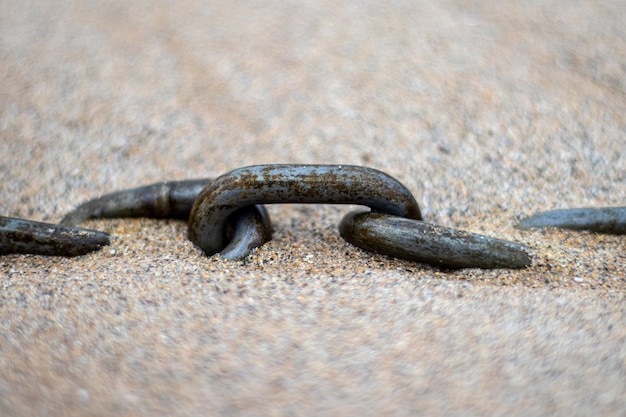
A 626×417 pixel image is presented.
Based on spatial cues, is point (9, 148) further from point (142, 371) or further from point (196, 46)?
point (142, 371)

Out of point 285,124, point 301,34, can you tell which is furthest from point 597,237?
point 301,34

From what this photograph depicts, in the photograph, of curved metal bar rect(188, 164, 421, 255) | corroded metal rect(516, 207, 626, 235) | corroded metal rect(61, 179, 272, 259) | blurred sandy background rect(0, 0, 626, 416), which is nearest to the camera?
blurred sandy background rect(0, 0, 626, 416)

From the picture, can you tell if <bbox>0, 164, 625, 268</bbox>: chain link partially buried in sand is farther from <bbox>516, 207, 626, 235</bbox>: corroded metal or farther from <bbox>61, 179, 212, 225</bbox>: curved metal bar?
<bbox>516, 207, 626, 235</bbox>: corroded metal

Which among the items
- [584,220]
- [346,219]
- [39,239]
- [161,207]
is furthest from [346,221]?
[39,239]

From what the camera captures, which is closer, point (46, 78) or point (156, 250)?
point (156, 250)

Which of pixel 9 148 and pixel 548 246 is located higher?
pixel 9 148

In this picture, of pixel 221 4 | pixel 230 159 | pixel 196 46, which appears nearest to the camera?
pixel 230 159

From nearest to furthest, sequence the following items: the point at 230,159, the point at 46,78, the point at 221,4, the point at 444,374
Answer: the point at 444,374, the point at 230,159, the point at 46,78, the point at 221,4

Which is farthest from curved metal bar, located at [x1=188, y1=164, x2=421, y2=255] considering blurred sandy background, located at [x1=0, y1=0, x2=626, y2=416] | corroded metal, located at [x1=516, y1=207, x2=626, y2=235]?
corroded metal, located at [x1=516, y1=207, x2=626, y2=235]
